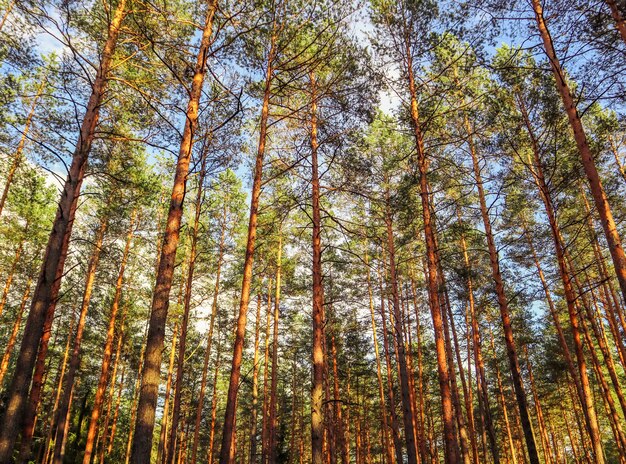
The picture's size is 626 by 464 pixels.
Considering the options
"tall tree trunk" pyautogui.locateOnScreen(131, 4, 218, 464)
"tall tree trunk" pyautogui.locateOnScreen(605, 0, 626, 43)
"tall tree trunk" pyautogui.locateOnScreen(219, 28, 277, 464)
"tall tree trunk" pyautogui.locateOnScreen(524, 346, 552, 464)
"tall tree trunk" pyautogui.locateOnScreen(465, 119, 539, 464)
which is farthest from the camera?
"tall tree trunk" pyautogui.locateOnScreen(524, 346, 552, 464)

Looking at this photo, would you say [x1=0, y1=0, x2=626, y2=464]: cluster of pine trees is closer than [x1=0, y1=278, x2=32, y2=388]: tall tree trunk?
Yes

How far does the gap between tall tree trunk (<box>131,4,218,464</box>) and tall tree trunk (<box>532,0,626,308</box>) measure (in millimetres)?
6518

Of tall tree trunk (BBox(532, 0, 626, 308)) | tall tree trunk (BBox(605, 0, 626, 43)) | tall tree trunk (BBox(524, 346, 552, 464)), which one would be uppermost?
tall tree trunk (BBox(605, 0, 626, 43))

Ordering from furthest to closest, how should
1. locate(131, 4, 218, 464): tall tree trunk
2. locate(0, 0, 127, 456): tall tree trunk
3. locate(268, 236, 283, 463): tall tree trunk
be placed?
locate(268, 236, 283, 463): tall tree trunk → locate(0, 0, 127, 456): tall tree trunk → locate(131, 4, 218, 464): tall tree trunk

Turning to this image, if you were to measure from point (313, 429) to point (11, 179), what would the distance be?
43.2 ft

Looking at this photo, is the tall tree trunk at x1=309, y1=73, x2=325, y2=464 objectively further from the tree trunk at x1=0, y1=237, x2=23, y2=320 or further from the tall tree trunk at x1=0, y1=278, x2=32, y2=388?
the tall tree trunk at x1=0, y1=278, x2=32, y2=388

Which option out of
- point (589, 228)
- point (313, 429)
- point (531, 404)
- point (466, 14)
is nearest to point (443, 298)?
point (589, 228)

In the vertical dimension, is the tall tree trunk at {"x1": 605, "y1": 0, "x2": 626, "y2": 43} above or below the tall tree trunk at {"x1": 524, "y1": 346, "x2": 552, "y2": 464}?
above

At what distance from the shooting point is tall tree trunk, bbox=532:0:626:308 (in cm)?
518

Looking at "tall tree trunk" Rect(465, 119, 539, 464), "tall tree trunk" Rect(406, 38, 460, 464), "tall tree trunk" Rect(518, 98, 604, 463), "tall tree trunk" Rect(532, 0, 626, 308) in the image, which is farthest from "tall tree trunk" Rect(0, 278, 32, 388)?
"tall tree trunk" Rect(532, 0, 626, 308)

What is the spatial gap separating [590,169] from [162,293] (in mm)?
7183

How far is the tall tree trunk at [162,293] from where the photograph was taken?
4156mm

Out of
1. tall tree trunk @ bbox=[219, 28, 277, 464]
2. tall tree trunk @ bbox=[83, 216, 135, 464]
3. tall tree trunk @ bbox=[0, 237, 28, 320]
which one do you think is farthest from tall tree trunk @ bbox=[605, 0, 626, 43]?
tall tree trunk @ bbox=[0, 237, 28, 320]

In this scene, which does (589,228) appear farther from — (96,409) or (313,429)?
(96,409)
